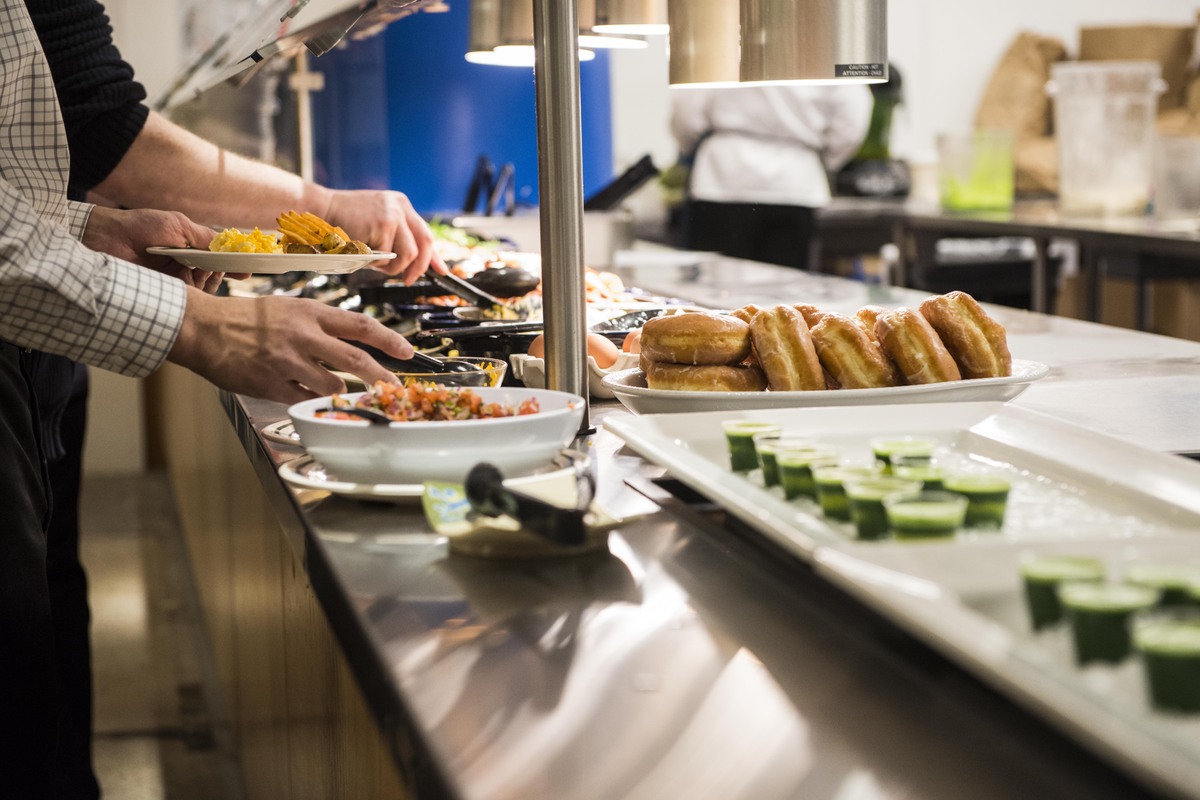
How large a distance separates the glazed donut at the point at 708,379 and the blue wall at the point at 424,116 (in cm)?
345

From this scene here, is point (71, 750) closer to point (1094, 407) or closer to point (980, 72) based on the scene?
point (1094, 407)

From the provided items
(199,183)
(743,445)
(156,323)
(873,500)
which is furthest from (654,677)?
(199,183)

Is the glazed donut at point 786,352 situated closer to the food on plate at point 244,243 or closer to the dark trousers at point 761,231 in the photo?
the food on plate at point 244,243

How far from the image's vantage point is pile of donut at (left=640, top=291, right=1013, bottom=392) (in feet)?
3.52

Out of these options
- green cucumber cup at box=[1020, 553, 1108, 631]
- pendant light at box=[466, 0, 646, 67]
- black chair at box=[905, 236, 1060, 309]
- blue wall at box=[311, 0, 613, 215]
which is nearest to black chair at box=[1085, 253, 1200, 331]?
black chair at box=[905, 236, 1060, 309]

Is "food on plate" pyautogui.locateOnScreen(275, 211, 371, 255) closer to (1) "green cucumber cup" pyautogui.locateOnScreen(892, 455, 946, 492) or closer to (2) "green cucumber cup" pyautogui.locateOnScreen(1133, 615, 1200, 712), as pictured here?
(1) "green cucumber cup" pyautogui.locateOnScreen(892, 455, 946, 492)

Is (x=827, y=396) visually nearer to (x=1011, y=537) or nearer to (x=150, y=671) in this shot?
(x=1011, y=537)

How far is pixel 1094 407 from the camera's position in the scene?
1.24m

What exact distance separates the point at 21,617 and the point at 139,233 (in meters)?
0.49

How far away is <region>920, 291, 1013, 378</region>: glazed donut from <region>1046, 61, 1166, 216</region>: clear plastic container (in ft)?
10.5

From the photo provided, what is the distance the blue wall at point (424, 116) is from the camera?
4.46 m

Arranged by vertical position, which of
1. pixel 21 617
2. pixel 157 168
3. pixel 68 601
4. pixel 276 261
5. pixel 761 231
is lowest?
pixel 68 601

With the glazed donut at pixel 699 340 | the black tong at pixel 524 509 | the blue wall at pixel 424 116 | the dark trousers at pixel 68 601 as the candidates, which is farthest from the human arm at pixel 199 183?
the blue wall at pixel 424 116

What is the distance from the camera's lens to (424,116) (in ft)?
14.9
